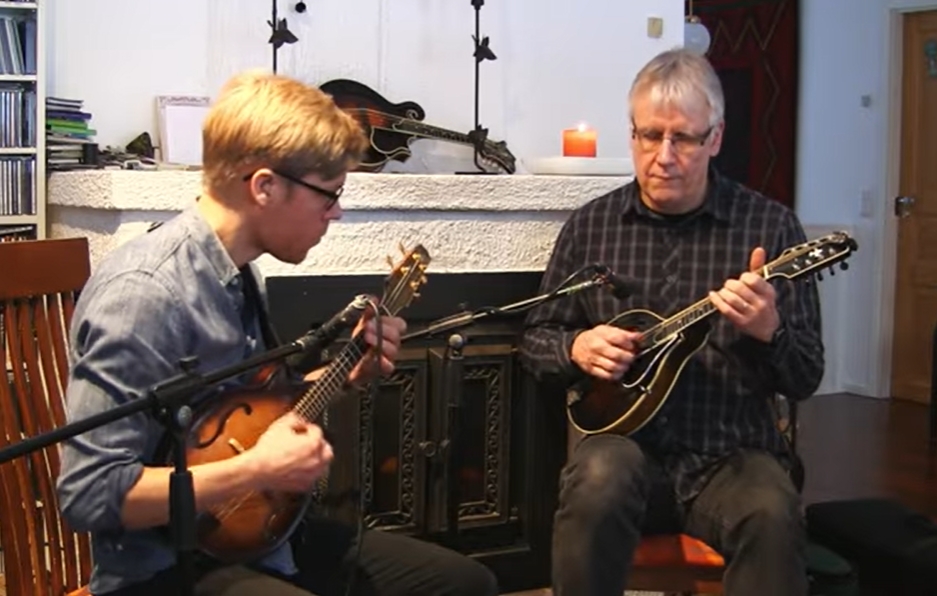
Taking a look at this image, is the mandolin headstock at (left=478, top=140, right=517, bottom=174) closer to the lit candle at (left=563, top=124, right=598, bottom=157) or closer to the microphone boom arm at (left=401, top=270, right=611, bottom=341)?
the lit candle at (left=563, top=124, right=598, bottom=157)

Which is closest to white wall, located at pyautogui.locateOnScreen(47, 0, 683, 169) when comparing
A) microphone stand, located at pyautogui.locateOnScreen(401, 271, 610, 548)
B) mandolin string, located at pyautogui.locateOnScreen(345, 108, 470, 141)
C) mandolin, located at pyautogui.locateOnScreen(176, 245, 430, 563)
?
mandolin string, located at pyautogui.locateOnScreen(345, 108, 470, 141)

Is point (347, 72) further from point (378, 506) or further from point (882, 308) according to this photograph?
point (882, 308)

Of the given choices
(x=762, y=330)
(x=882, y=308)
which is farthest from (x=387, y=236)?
(x=882, y=308)

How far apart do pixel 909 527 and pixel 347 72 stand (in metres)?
1.61

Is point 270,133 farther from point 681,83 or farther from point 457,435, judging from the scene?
point 457,435

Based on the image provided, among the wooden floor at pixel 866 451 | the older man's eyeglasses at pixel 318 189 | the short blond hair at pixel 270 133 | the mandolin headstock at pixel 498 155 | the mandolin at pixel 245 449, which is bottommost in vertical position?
the wooden floor at pixel 866 451

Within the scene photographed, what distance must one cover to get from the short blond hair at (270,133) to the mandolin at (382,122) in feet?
3.81

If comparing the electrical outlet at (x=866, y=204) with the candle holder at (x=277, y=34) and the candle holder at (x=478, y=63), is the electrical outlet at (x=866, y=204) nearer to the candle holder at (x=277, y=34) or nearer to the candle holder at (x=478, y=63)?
the candle holder at (x=478, y=63)

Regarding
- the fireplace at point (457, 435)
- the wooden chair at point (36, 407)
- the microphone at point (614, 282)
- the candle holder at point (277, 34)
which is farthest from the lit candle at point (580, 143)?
the wooden chair at point (36, 407)

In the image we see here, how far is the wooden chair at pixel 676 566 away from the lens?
193cm

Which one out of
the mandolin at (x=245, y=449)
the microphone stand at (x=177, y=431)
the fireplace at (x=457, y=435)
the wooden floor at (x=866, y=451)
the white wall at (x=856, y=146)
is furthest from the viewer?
the white wall at (x=856, y=146)

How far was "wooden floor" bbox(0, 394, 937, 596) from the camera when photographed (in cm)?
399

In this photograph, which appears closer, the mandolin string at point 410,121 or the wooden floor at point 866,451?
the mandolin string at point 410,121

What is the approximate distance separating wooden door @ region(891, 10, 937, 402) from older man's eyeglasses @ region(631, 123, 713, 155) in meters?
3.81
